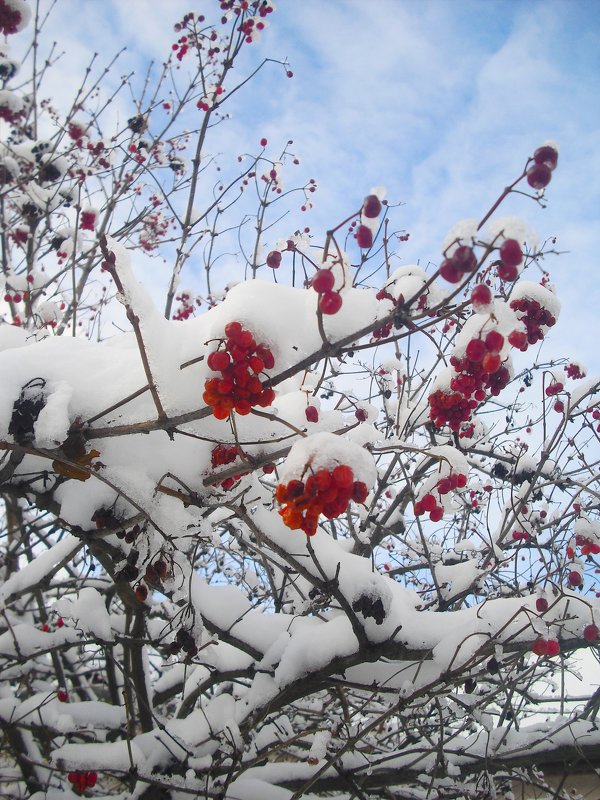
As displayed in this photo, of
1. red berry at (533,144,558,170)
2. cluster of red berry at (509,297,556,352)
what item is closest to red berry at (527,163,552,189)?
red berry at (533,144,558,170)

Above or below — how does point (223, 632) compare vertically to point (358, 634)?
above

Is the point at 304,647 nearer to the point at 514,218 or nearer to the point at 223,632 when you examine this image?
the point at 223,632

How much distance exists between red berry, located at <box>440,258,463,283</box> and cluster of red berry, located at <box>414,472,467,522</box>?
128 cm

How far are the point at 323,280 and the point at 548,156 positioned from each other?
583 millimetres

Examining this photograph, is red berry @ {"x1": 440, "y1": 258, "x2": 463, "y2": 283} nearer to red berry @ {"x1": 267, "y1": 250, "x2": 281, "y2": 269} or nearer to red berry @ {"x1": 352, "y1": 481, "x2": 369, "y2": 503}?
red berry @ {"x1": 352, "y1": 481, "x2": 369, "y2": 503}

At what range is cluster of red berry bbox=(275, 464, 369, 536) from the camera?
1.12m

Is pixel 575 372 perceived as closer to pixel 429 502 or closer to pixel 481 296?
pixel 429 502

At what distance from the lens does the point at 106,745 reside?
2555 mm

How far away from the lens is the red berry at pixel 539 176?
1.13 metres

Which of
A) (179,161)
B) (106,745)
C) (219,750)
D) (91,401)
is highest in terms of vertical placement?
(179,161)

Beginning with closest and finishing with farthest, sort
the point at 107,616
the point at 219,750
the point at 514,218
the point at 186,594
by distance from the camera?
the point at 514,218, the point at 186,594, the point at 219,750, the point at 107,616

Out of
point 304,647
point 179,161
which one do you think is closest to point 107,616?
point 304,647

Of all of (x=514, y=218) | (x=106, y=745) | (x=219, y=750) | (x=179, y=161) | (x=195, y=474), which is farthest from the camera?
(x=179, y=161)

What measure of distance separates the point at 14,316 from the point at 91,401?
361 cm
